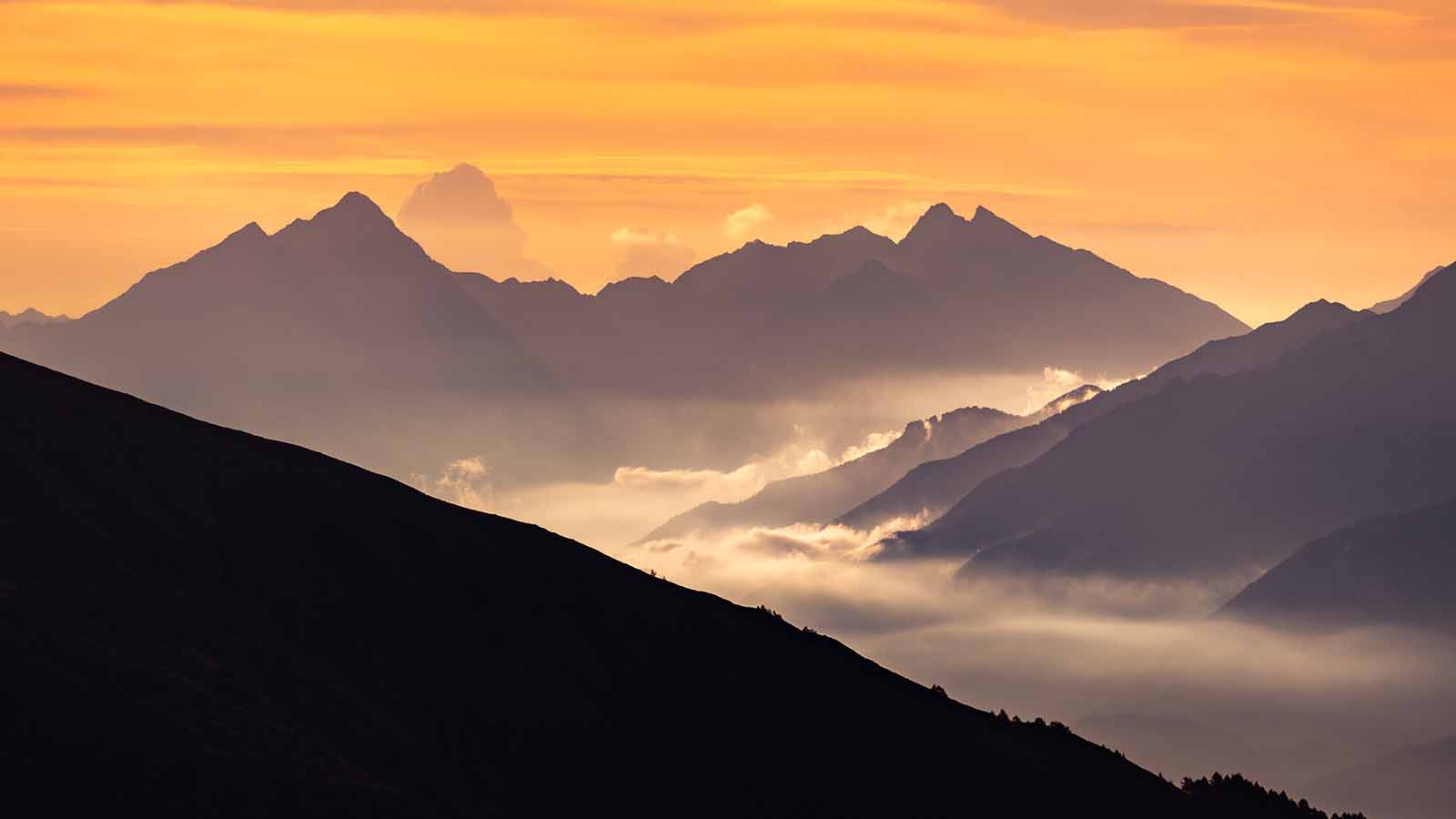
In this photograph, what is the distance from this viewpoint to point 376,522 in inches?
3465

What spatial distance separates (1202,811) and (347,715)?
43.5 m

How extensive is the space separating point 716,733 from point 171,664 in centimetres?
2442

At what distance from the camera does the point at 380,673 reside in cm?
7506

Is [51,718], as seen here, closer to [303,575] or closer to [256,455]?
[303,575]

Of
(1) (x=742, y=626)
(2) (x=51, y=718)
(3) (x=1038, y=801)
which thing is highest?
(1) (x=742, y=626)

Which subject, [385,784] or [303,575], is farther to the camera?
[303,575]

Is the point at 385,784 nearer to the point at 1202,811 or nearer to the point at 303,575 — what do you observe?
the point at 303,575

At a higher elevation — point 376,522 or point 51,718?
point 376,522

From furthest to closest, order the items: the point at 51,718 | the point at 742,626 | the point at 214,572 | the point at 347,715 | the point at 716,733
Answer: the point at 742,626 → the point at 716,733 → the point at 214,572 → the point at 347,715 → the point at 51,718

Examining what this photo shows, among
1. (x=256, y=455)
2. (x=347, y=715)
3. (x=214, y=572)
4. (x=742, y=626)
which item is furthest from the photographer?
(x=742, y=626)

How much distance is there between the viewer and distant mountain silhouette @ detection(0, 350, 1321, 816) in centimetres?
6319

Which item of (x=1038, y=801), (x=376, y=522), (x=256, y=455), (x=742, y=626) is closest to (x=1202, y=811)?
(x=1038, y=801)

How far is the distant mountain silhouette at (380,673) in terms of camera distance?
63.2m

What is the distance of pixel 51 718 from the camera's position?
60469 millimetres
